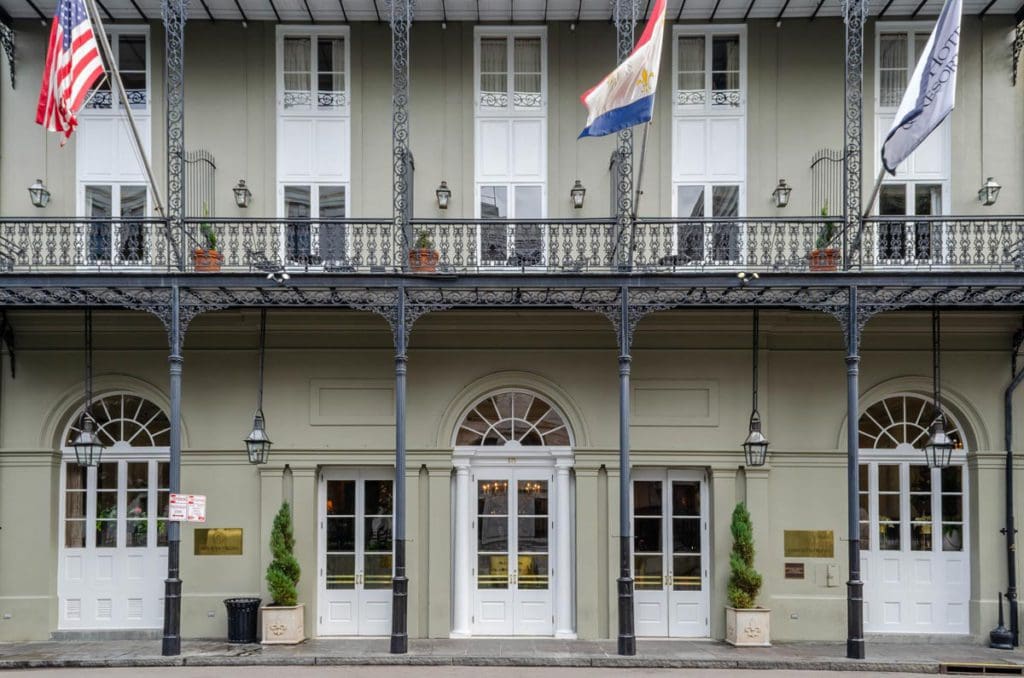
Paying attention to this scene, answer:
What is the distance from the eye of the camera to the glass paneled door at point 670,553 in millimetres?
14930

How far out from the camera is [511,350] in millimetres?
15250

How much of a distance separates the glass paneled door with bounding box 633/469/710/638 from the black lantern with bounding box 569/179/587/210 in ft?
15.0

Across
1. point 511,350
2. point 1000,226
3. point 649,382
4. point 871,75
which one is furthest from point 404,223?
point 1000,226

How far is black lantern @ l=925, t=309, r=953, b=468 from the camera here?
14117mm

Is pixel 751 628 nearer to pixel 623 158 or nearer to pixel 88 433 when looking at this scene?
pixel 623 158

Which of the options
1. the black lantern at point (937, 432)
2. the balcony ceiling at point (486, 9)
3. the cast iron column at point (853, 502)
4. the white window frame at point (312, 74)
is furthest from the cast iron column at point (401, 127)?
the black lantern at point (937, 432)

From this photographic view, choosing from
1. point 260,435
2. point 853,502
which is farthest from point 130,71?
point 853,502

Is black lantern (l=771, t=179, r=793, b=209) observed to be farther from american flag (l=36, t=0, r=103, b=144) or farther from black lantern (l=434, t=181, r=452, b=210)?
american flag (l=36, t=0, r=103, b=144)

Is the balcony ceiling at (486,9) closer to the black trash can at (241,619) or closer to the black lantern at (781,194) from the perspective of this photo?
the black lantern at (781,194)

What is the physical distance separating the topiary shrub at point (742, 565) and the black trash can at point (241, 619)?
24.3ft

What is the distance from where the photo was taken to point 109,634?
14.9 meters

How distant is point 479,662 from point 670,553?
3795mm

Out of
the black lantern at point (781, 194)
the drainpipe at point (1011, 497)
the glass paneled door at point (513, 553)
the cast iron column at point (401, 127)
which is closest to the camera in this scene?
the cast iron column at point (401, 127)

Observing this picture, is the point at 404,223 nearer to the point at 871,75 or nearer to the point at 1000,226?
the point at 871,75
